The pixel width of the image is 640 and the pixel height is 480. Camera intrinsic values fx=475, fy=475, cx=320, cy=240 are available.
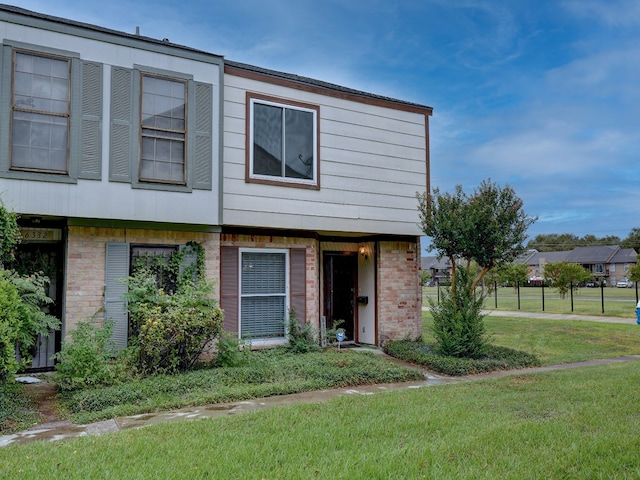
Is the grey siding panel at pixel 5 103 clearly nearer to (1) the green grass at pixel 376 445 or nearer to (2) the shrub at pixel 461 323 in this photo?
(1) the green grass at pixel 376 445

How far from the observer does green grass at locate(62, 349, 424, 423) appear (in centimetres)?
581

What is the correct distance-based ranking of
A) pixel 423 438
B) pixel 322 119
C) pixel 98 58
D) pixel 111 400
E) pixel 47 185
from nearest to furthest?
pixel 423 438 < pixel 111 400 < pixel 47 185 < pixel 98 58 < pixel 322 119

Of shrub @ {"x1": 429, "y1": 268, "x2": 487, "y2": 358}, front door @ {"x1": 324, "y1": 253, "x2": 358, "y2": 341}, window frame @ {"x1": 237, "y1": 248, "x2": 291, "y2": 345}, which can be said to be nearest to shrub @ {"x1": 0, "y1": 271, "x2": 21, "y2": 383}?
window frame @ {"x1": 237, "y1": 248, "x2": 291, "y2": 345}

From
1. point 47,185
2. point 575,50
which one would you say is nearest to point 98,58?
point 47,185

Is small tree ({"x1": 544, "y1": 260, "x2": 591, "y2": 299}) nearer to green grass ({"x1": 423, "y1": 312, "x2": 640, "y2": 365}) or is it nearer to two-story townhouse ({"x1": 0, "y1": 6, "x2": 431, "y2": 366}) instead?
green grass ({"x1": 423, "y1": 312, "x2": 640, "y2": 365})

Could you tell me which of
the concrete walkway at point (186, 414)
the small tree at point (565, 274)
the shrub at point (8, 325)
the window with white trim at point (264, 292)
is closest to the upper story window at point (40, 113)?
the shrub at point (8, 325)

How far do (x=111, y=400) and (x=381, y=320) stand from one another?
655cm

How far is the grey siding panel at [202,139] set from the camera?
832 cm

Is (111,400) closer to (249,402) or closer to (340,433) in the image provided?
(249,402)

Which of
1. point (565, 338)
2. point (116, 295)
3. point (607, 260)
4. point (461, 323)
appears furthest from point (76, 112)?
point (607, 260)

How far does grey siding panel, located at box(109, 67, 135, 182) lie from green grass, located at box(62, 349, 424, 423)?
11.0 feet

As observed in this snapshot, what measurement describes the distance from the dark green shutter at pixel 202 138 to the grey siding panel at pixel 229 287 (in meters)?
1.62

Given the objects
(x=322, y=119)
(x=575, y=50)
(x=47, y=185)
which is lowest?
(x=47, y=185)

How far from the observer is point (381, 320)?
1106 centimetres
